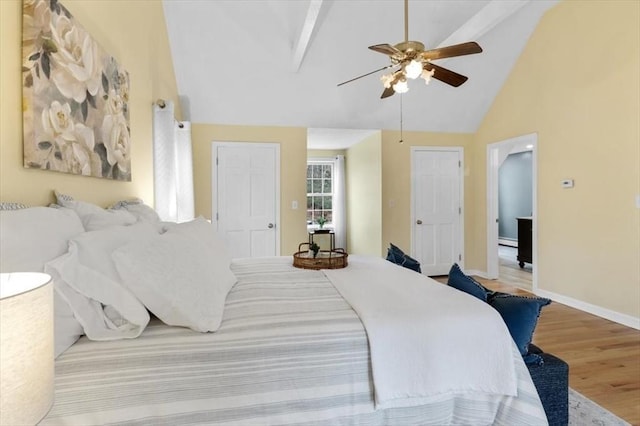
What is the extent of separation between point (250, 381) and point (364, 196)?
4.73m

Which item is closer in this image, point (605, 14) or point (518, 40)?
point (605, 14)

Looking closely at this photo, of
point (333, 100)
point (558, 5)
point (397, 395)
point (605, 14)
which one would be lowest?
point (397, 395)

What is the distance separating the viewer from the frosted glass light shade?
0.57 meters

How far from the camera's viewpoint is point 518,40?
Answer: 412 centimetres

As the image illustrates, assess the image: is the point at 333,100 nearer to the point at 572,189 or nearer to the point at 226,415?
the point at 572,189

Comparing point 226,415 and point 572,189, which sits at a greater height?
point 572,189

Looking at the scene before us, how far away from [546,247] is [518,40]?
2.55 m

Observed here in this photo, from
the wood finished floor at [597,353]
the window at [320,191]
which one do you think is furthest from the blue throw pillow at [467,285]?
the window at [320,191]

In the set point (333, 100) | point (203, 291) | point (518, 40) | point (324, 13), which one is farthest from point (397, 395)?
point (518, 40)

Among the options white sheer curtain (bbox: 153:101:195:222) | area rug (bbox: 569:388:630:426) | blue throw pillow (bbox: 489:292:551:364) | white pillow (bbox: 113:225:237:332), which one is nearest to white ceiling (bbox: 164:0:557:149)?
white sheer curtain (bbox: 153:101:195:222)

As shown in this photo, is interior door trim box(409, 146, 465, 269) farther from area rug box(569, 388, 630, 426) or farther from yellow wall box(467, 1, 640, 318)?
area rug box(569, 388, 630, 426)

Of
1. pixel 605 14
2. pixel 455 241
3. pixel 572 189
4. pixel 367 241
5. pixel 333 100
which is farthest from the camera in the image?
pixel 367 241

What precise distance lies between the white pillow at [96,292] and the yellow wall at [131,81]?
16.7 inches

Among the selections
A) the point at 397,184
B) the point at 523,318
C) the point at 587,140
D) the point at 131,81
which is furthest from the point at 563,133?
the point at 131,81
